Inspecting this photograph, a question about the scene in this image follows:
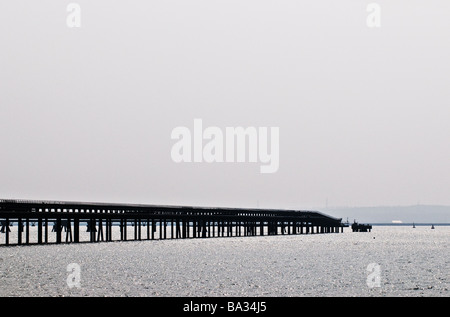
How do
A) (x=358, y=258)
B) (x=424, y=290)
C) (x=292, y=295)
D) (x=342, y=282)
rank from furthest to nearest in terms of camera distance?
1. (x=358, y=258)
2. (x=342, y=282)
3. (x=424, y=290)
4. (x=292, y=295)

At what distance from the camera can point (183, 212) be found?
15738cm

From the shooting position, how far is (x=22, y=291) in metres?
58.5
